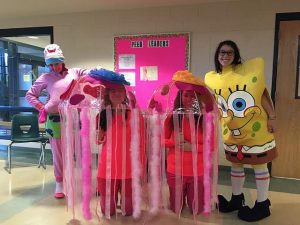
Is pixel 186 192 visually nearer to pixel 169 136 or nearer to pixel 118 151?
pixel 169 136

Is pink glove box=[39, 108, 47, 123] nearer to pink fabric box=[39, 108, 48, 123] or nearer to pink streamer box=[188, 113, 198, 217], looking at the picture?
pink fabric box=[39, 108, 48, 123]

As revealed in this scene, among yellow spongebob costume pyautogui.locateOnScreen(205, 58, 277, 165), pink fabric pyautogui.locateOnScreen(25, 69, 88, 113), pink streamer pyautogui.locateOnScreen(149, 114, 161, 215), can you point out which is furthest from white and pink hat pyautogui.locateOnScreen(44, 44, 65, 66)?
yellow spongebob costume pyautogui.locateOnScreen(205, 58, 277, 165)

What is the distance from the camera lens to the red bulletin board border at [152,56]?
3.88 m

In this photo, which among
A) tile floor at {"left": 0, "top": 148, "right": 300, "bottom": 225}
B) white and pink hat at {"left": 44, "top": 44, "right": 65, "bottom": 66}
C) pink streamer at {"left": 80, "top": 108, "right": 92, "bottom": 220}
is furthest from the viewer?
white and pink hat at {"left": 44, "top": 44, "right": 65, "bottom": 66}

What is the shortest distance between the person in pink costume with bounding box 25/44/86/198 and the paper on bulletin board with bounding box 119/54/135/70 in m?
1.32

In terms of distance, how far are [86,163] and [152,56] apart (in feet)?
7.47

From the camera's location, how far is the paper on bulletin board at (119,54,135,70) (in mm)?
4129

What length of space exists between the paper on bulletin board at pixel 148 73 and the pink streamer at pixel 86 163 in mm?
2063

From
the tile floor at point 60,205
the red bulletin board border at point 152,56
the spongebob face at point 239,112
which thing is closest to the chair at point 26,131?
the tile floor at point 60,205

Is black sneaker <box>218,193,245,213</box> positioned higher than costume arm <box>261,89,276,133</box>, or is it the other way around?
costume arm <box>261,89,276,133</box>

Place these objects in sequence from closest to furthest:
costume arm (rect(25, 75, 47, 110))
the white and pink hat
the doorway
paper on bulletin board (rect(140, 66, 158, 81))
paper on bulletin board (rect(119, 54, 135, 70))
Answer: the white and pink hat < costume arm (rect(25, 75, 47, 110)) < the doorway < paper on bulletin board (rect(140, 66, 158, 81)) < paper on bulletin board (rect(119, 54, 135, 70))

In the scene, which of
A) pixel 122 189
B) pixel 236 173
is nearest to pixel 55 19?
pixel 122 189

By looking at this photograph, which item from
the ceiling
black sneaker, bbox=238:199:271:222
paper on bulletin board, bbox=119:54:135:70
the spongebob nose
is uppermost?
the ceiling

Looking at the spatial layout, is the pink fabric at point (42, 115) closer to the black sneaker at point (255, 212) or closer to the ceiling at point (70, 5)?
the ceiling at point (70, 5)
